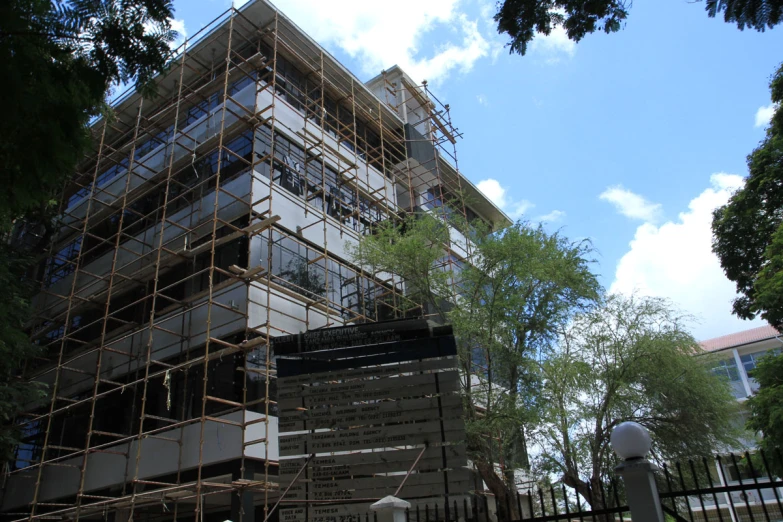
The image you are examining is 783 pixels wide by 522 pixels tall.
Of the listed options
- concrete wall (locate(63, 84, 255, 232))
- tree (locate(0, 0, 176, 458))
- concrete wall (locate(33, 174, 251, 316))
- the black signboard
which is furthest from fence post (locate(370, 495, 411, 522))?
concrete wall (locate(63, 84, 255, 232))

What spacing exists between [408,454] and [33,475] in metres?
14.2

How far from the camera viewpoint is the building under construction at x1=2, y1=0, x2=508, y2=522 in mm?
12578

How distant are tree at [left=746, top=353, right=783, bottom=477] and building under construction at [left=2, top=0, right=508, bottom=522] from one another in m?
7.21

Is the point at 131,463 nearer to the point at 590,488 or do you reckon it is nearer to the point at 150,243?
the point at 150,243

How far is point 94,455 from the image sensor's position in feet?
47.0

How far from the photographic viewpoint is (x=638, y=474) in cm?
448

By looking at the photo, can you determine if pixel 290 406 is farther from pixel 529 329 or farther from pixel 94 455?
pixel 94 455

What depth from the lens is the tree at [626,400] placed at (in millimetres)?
12242

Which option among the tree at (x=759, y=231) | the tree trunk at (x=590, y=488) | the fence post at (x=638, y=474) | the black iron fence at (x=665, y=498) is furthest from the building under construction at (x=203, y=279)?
the fence post at (x=638, y=474)

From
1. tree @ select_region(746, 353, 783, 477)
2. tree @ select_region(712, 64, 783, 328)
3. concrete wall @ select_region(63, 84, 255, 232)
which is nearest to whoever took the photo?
tree @ select_region(746, 353, 783, 477)

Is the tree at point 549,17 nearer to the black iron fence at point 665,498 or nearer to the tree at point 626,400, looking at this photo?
the black iron fence at point 665,498

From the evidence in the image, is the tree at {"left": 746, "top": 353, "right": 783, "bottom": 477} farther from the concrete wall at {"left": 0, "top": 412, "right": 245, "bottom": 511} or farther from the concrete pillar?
the concrete wall at {"left": 0, "top": 412, "right": 245, "bottom": 511}

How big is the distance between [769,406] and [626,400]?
2882mm

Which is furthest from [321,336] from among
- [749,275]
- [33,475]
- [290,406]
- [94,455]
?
[749,275]
